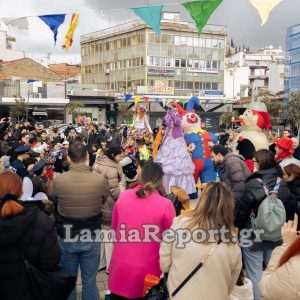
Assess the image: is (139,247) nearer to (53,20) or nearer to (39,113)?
(53,20)

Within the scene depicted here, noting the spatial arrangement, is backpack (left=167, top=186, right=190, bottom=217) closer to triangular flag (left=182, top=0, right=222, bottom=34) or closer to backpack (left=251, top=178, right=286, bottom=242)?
backpack (left=251, top=178, right=286, bottom=242)

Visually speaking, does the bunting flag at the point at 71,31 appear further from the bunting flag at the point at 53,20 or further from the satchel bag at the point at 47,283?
the satchel bag at the point at 47,283

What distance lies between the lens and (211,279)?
8.79 ft

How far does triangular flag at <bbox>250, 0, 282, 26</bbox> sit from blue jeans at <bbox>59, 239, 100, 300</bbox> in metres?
5.51

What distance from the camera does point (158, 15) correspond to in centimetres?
847

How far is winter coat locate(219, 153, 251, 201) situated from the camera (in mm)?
4734

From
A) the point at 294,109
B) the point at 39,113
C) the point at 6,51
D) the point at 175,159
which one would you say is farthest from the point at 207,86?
the point at 175,159

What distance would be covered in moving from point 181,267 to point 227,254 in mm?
314

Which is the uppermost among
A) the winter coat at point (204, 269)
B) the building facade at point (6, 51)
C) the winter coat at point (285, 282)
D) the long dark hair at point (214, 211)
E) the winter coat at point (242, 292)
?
the building facade at point (6, 51)

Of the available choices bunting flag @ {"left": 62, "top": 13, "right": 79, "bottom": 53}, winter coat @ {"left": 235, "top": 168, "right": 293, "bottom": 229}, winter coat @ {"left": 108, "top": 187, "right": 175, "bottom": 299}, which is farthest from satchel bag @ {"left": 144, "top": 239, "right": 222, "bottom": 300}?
bunting flag @ {"left": 62, "top": 13, "right": 79, "bottom": 53}

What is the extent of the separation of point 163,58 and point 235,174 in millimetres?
46877

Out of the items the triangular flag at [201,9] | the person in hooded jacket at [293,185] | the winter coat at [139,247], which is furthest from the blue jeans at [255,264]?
the triangular flag at [201,9]

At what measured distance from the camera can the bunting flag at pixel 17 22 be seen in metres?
9.70

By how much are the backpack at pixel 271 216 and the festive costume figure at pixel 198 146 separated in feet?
16.5
